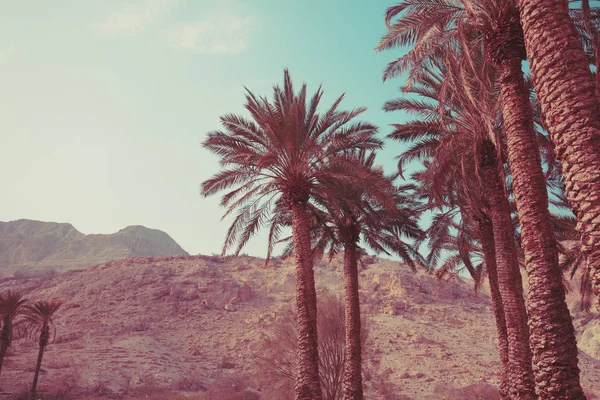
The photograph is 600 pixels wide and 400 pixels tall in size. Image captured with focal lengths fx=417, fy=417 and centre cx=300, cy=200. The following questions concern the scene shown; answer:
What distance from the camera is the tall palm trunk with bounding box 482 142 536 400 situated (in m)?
11.4

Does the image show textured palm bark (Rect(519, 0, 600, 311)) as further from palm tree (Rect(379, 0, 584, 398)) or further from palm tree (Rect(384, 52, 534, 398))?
palm tree (Rect(384, 52, 534, 398))

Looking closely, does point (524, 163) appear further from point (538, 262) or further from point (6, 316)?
point (6, 316)

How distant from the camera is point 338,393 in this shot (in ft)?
79.8

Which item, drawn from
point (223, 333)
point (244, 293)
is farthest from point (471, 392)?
point (244, 293)

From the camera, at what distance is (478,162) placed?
13172 millimetres

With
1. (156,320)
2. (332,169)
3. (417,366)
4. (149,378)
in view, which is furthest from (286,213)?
(156,320)

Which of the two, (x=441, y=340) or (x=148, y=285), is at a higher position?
(x=148, y=285)

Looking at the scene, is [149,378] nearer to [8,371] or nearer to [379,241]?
[8,371]

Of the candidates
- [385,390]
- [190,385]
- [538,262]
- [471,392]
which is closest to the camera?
[538,262]

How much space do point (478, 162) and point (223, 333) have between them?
35803 millimetres

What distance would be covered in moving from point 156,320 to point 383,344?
77.4ft

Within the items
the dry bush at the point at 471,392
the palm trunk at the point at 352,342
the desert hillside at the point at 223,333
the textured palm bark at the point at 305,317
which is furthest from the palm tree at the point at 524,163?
the desert hillside at the point at 223,333

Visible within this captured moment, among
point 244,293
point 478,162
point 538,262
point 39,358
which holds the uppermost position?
point 478,162

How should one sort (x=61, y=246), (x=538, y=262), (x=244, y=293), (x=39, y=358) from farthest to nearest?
(x=61, y=246), (x=244, y=293), (x=39, y=358), (x=538, y=262)
